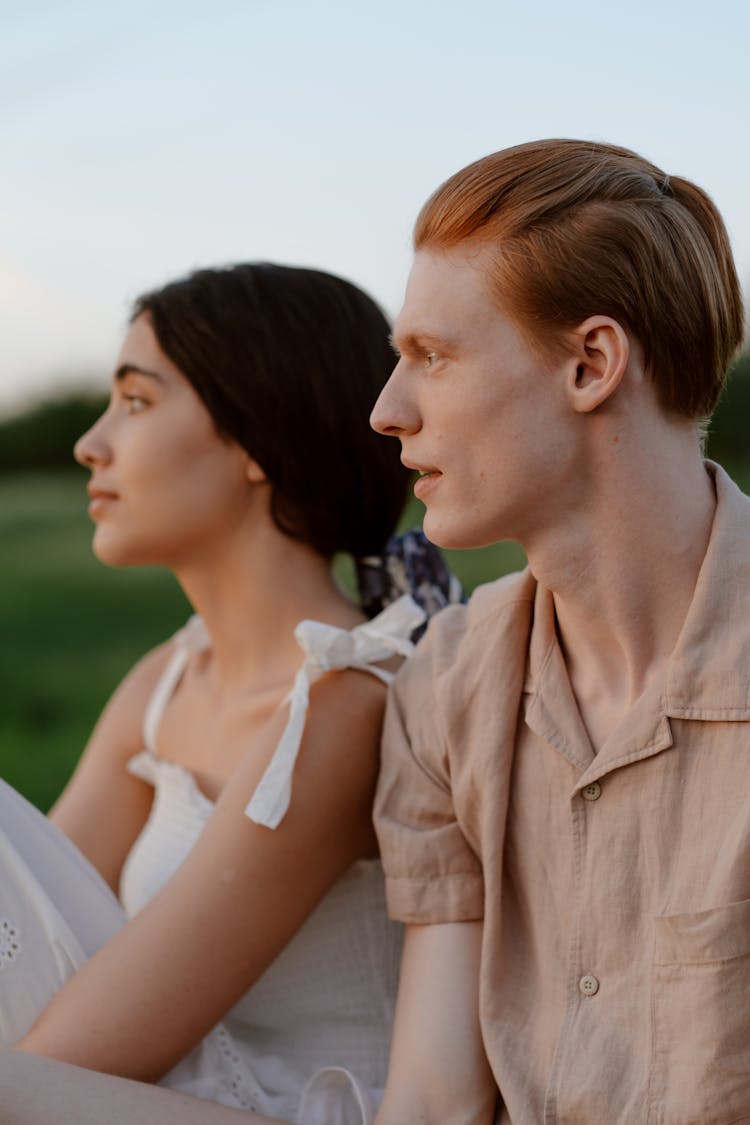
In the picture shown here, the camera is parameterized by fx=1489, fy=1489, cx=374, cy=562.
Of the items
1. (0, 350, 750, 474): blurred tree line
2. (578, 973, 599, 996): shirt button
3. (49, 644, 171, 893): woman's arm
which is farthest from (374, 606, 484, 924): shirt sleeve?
(0, 350, 750, 474): blurred tree line

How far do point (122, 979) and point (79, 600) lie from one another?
941cm

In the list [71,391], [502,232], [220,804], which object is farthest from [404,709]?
[71,391]

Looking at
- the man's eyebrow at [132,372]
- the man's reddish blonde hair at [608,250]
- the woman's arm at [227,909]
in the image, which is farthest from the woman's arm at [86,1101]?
the man's eyebrow at [132,372]

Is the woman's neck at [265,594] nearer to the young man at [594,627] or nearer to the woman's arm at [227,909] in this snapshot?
the woman's arm at [227,909]

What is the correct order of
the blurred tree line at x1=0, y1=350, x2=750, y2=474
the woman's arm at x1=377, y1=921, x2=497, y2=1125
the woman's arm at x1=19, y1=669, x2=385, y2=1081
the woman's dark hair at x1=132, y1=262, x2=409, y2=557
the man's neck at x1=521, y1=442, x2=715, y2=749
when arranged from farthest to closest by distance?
the blurred tree line at x1=0, y1=350, x2=750, y2=474 < the woman's dark hair at x1=132, y1=262, x2=409, y2=557 < the woman's arm at x1=19, y1=669, x2=385, y2=1081 < the woman's arm at x1=377, y1=921, x2=497, y2=1125 < the man's neck at x1=521, y1=442, x2=715, y2=749

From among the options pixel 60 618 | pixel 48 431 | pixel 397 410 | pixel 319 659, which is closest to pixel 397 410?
pixel 397 410

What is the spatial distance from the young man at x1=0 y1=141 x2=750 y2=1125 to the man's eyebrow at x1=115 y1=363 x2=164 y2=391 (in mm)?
998

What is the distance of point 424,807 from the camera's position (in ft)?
7.64

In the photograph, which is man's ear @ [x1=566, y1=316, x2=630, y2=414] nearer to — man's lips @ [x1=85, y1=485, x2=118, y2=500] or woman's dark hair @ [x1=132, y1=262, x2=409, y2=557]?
woman's dark hair @ [x1=132, y1=262, x2=409, y2=557]

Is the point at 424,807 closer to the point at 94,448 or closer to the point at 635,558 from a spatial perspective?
the point at 635,558

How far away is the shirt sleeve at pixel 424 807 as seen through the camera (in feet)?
7.46

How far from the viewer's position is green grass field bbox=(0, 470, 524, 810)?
777 centimetres

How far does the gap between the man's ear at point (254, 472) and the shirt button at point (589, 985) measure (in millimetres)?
1275

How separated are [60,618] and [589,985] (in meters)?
9.47
